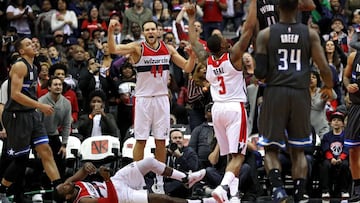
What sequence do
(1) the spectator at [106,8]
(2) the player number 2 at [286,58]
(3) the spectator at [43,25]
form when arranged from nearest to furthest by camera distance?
(2) the player number 2 at [286,58]
(3) the spectator at [43,25]
(1) the spectator at [106,8]

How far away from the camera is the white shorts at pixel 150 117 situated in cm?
1630

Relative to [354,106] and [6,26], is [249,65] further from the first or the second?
[6,26]

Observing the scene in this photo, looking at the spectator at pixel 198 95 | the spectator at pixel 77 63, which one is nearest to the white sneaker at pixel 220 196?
the spectator at pixel 198 95

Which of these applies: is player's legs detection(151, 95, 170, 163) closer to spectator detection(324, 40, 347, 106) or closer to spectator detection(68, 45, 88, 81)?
spectator detection(68, 45, 88, 81)

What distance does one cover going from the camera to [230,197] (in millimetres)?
14367

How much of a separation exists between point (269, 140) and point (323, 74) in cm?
105

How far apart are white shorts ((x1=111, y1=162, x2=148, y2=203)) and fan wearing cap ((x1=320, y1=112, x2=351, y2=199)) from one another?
11.8 ft

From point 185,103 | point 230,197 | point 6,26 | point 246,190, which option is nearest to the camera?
point 230,197

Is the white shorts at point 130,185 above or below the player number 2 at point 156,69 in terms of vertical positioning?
below

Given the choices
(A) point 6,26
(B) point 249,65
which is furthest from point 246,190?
(A) point 6,26

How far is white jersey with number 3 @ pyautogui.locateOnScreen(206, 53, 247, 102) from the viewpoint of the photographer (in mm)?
14680

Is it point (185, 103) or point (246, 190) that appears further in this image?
point (185, 103)

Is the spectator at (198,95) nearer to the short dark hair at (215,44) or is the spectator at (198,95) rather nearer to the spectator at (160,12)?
the short dark hair at (215,44)

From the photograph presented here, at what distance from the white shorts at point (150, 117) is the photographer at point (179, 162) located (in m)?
0.65
